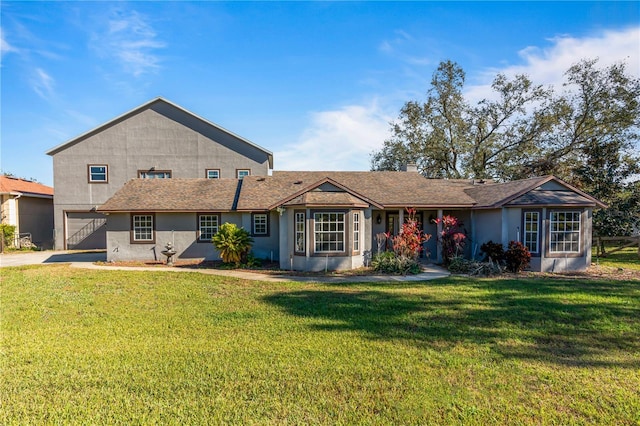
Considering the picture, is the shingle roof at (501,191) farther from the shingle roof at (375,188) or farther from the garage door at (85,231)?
the garage door at (85,231)

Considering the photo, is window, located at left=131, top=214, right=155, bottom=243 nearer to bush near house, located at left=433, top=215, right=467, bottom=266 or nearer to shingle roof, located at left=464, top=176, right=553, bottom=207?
bush near house, located at left=433, top=215, right=467, bottom=266

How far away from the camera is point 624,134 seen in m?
24.4

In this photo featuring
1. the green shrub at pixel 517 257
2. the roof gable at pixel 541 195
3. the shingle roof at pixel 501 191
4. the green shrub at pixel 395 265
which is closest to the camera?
the green shrub at pixel 395 265

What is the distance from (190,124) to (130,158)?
4534 millimetres

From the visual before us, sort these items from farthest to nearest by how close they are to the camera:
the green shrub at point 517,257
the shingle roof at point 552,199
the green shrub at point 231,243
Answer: the green shrub at point 231,243, the shingle roof at point 552,199, the green shrub at point 517,257

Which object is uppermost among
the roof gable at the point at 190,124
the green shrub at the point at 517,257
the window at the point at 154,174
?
the roof gable at the point at 190,124

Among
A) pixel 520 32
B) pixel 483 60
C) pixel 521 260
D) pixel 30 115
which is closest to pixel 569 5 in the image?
pixel 520 32

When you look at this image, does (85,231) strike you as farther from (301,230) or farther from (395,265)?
(395,265)

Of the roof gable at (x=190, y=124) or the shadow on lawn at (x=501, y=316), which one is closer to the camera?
the shadow on lawn at (x=501, y=316)

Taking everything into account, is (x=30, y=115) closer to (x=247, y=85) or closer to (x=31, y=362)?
(x=247, y=85)

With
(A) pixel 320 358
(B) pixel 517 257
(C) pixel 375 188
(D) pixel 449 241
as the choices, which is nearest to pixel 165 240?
(C) pixel 375 188

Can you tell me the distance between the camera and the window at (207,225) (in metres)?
16.9

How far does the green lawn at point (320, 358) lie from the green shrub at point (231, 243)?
5327 mm

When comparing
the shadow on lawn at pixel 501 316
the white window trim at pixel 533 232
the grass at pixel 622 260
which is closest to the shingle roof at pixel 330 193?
the white window trim at pixel 533 232
